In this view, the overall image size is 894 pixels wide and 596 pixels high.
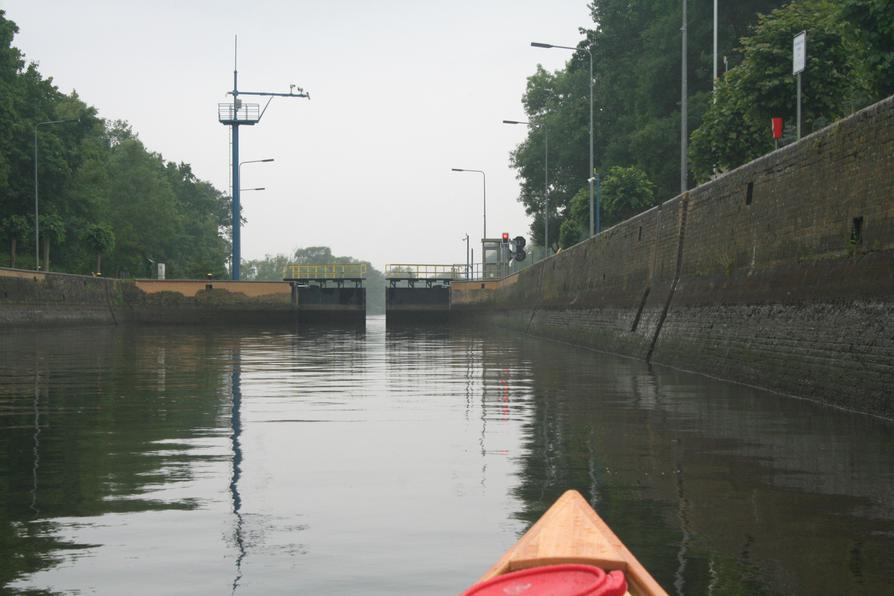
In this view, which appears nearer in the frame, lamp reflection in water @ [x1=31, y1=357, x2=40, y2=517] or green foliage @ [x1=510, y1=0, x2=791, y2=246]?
lamp reflection in water @ [x1=31, y1=357, x2=40, y2=517]

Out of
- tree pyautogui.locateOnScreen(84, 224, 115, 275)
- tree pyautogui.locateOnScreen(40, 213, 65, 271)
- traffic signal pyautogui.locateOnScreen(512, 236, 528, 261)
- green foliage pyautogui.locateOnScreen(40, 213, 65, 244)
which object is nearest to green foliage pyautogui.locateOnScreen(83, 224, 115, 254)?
tree pyautogui.locateOnScreen(84, 224, 115, 275)

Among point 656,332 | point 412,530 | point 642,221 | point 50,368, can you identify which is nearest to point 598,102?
point 642,221

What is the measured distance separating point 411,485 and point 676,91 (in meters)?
56.1

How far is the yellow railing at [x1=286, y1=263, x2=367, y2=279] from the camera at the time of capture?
69.3m

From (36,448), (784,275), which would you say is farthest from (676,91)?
(36,448)

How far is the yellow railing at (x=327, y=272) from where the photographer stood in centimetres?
6931

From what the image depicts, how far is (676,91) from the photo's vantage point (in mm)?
61375

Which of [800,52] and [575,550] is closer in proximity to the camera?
[575,550]

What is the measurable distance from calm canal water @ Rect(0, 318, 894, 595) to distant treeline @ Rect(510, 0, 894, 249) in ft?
48.0

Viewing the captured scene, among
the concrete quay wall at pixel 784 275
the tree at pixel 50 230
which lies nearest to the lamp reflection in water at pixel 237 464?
the concrete quay wall at pixel 784 275

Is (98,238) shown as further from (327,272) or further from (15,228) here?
(327,272)

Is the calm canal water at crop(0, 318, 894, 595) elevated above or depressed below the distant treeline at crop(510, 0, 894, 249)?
below

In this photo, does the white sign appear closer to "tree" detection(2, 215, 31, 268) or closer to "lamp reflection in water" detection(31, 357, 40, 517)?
"lamp reflection in water" detection(31, 357, 40, 517)

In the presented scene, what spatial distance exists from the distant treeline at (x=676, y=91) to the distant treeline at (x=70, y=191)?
27738 mm
